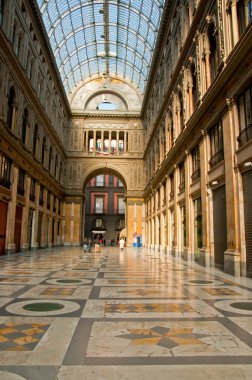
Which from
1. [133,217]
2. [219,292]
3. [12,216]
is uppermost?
[133,217]

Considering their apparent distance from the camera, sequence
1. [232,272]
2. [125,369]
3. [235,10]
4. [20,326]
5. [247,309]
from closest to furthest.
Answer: [125,369], [20,326], [247,309], [232,272], [235,10]

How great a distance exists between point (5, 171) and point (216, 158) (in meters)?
13.0

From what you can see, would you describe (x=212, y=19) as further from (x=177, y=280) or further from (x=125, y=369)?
(x=125, y=369)

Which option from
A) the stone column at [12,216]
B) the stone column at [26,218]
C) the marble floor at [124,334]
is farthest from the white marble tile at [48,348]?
the stone column at [26,218]

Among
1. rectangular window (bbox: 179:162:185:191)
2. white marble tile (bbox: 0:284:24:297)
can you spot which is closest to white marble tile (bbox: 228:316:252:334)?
white marble tile (bbox: 0:284:24:297)

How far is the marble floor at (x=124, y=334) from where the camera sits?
2873 millimetres

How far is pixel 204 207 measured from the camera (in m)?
14.8

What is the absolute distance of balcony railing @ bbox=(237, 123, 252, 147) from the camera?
10.4 m

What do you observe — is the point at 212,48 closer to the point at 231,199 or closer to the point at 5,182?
the point at 231,199

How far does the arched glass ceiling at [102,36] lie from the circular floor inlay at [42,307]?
29.7 metres

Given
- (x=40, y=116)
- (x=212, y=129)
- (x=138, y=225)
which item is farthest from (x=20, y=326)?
(x=138, y=225)

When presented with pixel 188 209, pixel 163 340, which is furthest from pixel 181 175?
pixel 163 340

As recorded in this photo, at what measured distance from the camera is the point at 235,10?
1176 cm

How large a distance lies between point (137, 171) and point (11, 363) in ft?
132
